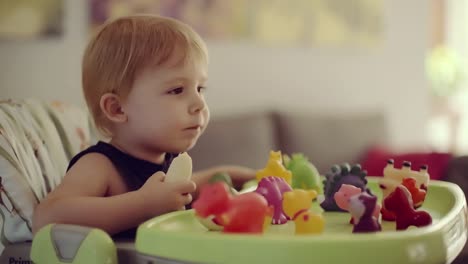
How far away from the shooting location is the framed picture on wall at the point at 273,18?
7.29ft

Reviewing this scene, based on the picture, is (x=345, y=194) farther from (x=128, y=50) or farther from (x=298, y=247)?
(x=128, y=50)

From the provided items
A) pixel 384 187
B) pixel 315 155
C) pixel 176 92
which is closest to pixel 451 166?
pixel 315 155

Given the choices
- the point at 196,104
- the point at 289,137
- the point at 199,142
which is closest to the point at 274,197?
the point at 196,104

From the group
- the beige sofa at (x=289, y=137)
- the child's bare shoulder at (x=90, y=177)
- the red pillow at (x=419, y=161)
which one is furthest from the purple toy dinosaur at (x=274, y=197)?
the beige sofa at (x=289, y=137)

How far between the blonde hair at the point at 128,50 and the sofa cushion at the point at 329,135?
1346 millimetres

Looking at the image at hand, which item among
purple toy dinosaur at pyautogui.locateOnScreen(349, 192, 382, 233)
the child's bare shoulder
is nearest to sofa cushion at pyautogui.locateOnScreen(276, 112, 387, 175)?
the child's bare shoulder

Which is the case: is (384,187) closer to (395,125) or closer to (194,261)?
(194,261)

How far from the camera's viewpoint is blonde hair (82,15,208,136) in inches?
43.6

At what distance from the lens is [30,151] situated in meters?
1.25

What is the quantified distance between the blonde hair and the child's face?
14mm

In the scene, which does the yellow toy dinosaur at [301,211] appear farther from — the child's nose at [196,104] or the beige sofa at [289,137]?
the beige sofa at [289,137]

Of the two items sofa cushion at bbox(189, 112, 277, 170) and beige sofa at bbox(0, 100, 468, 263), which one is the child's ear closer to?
beige sofa at bbox(0, 100, 468, 263)

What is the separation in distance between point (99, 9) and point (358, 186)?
1.23 metres

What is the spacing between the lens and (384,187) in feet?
3.63
